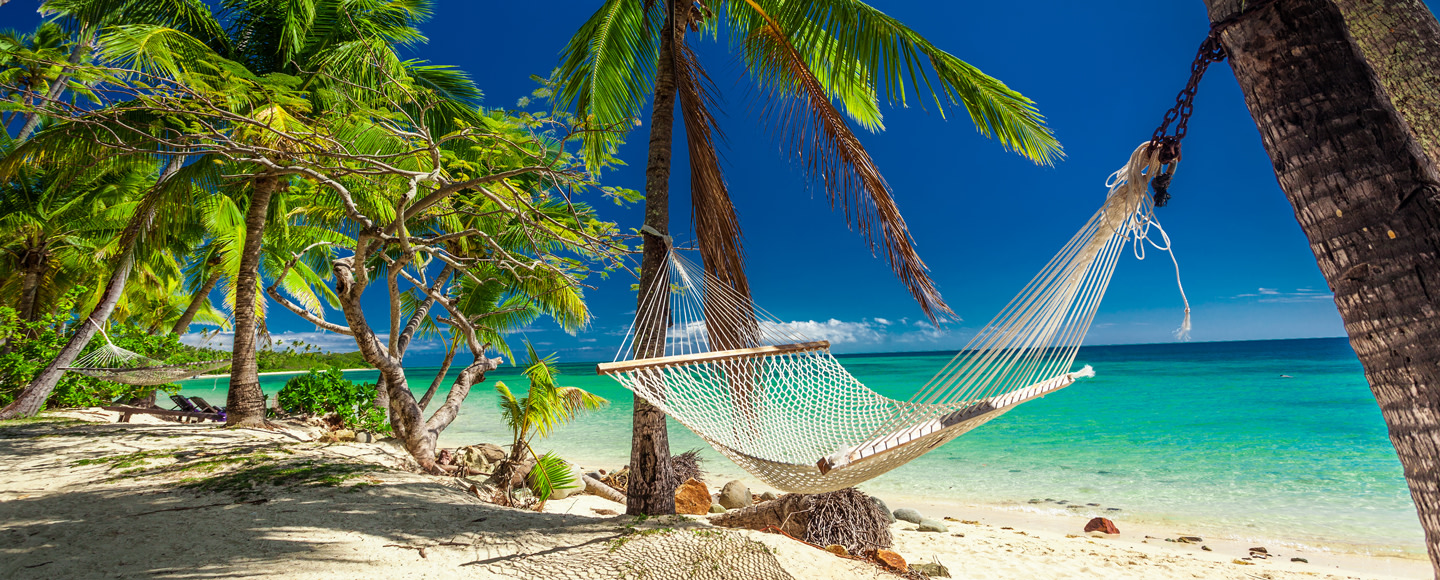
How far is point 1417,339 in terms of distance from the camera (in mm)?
814

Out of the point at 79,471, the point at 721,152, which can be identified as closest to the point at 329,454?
the point at 79,471

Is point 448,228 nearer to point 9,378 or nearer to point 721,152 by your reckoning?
point 721,152

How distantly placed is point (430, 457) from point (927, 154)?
37.8 m

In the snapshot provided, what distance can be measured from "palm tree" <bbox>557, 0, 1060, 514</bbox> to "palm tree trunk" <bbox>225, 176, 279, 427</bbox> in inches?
111

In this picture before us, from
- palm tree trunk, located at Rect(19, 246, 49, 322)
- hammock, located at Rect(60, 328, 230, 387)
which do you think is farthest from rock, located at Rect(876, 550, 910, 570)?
palm tree trunk, located at Rect(19, 246, 49, 322)

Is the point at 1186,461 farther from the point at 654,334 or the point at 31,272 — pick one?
the point at 31,272

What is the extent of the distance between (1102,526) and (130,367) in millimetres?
6847

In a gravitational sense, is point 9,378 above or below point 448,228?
below

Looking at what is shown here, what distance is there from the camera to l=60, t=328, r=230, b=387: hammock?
397cm

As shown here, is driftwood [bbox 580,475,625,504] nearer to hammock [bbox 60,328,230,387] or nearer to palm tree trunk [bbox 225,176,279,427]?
palm tree trunk [bbox 225,176,279,427]

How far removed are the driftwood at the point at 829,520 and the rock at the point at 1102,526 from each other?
5.34 ft

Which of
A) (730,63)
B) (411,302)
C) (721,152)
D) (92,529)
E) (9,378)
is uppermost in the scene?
(730,63)

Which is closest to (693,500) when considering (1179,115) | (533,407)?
(533,407)

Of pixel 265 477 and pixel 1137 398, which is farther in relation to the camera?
pixel 1137 398
